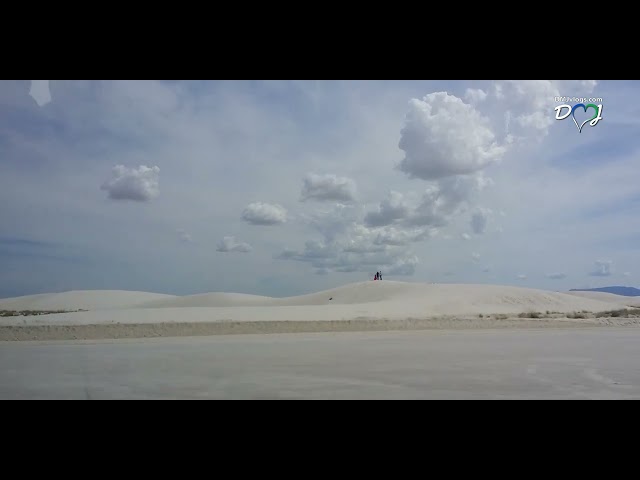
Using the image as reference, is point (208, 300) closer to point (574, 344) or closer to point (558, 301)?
point (558, 301)

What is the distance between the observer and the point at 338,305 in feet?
123

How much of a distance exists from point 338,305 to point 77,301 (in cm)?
2947

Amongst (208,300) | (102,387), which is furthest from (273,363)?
(208,300)

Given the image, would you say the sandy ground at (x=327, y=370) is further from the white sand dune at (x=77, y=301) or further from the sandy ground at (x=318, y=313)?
the white sand dune at (x=77, y=301)

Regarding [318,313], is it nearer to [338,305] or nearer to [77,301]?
[338,305]

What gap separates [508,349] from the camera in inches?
573

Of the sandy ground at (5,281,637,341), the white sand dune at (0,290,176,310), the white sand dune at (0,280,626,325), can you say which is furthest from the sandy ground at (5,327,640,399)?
the white sand dune at (0,290,176,310)

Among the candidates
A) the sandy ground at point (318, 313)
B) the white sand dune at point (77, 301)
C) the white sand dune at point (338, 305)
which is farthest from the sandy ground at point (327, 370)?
the white sand dune at point (77, 301)

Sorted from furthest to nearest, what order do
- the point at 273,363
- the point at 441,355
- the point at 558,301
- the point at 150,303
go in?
the point at 150,303 → the point at 558,301 → the point at 441,355 → the point at 273,363

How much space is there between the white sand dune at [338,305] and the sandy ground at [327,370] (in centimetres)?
1048

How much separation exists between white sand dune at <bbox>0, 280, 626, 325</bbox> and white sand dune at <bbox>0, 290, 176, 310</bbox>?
A: 0.09 metres

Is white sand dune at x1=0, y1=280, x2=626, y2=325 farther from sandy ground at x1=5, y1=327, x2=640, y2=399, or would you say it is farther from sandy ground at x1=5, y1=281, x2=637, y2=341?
sandy ground at x1=5, y1=327, x2=640, y2=399
